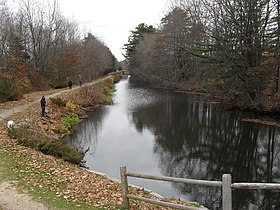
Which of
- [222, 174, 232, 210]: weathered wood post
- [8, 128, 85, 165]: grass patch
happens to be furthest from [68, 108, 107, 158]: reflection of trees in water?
[222, 174, 232, 210]: weathered wood post

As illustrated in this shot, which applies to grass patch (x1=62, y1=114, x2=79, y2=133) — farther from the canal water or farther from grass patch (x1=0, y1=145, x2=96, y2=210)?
grass patch (x1=0, y1=145, x2=96, y2=210)

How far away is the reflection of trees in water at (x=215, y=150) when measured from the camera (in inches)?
466

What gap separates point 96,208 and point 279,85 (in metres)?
29.1

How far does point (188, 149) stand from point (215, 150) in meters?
1.67

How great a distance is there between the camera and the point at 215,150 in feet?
57.6

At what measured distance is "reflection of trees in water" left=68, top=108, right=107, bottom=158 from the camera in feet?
61.1

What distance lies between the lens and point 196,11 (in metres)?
45.5

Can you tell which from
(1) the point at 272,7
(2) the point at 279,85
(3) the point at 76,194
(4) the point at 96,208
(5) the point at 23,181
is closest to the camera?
(4) the point at 96,208

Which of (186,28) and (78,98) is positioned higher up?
(186,28)

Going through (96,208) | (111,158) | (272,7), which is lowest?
(111,158)

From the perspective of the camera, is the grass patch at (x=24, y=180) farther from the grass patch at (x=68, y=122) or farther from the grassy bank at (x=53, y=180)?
the grass patch at (x=68, y=122)

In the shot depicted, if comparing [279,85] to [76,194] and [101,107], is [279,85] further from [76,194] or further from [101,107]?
[76,194]

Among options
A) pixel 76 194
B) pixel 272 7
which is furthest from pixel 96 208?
pixel 272 7

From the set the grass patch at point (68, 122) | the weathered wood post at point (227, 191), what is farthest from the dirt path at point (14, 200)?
the grass patch at point (68, 122)
